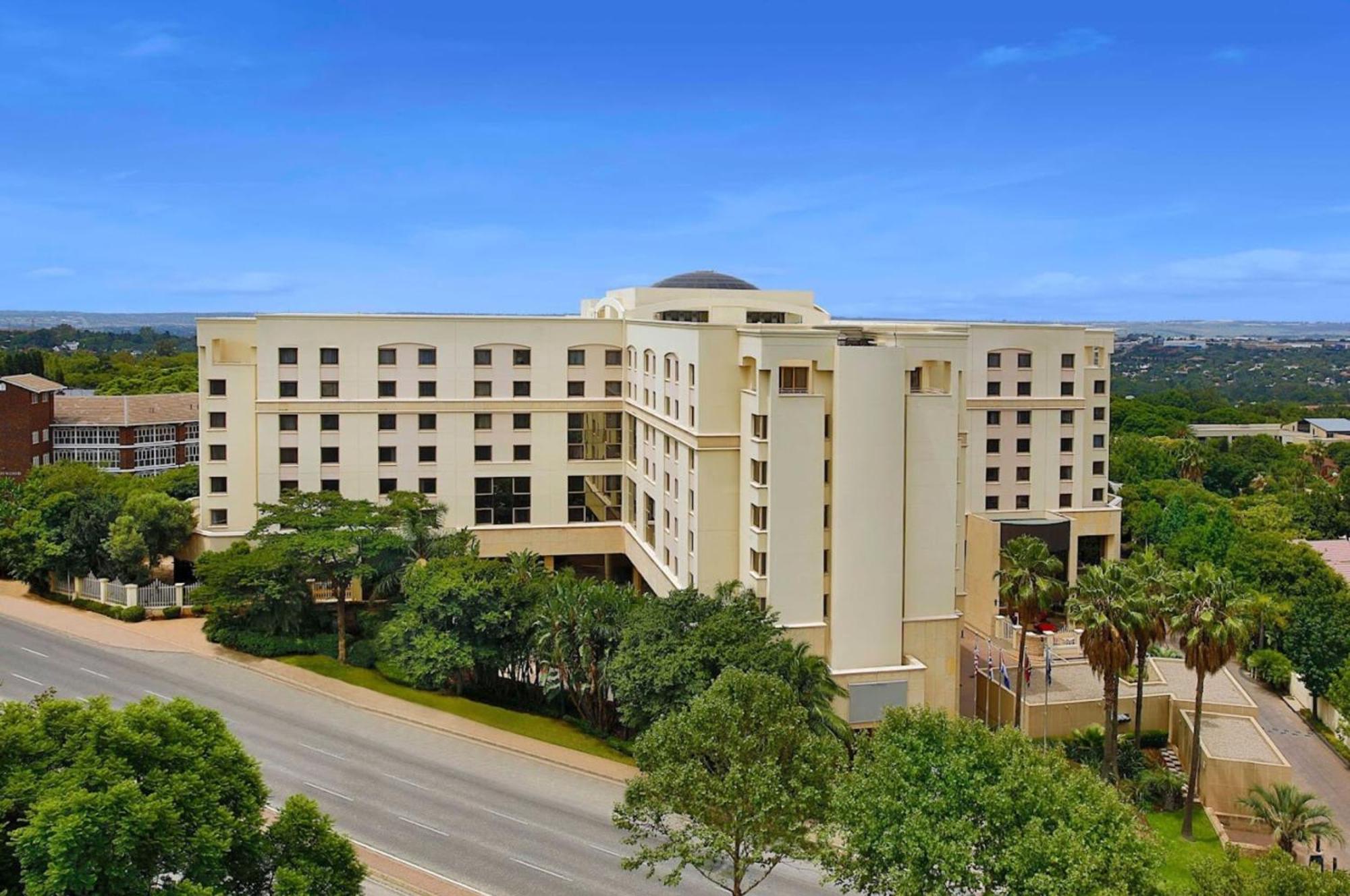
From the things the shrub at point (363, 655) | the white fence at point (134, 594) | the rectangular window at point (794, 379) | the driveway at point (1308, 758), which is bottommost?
the driveway at point (1308, 758)

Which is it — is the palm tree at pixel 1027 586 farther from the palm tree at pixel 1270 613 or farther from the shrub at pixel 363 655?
the shrub at pixel 363 655

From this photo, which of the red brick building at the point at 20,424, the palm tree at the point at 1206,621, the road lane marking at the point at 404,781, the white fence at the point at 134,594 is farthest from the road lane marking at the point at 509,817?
the red brick building at the point at 20,424

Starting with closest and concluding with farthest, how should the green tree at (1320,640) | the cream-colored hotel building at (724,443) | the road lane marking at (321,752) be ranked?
the road lane marking at (321,752)
the cream-colored hotel building at (724,443)
the green tree at (1320,640)

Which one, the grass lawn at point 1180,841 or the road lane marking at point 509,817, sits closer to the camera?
the road lane marking at point 509,817

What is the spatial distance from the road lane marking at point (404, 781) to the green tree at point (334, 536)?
13.0 m

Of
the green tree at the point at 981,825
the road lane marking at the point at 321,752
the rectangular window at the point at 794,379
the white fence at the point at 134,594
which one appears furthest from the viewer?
the white fence at the point at 134,594

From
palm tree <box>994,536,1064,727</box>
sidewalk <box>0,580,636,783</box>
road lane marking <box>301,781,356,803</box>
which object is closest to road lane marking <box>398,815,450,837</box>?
road lane marking <box>301,781,356,803</box>

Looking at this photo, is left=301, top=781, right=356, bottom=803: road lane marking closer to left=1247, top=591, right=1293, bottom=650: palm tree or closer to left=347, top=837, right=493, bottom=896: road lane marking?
left=347, top=837, right=493, bottom=896: road lane marking

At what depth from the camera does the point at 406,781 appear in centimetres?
4091

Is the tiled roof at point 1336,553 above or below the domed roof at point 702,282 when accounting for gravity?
below

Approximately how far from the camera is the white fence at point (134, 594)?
60.1 meters

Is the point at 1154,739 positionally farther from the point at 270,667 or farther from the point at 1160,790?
the point at 270,667

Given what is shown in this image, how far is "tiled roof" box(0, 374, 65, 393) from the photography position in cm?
9681

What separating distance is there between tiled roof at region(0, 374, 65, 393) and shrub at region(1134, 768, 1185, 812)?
309ft
